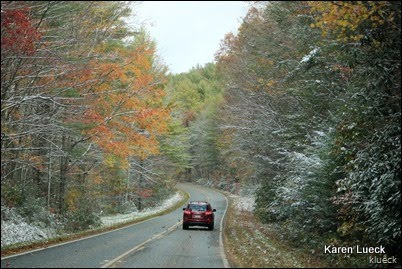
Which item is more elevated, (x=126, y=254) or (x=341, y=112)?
(x=341, y=112)

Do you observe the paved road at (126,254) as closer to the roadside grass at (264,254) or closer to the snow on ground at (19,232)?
the roadside grass at (264,254)

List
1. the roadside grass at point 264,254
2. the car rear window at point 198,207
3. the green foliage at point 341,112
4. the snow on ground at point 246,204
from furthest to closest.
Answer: the snow on ground at point 246,204, the car rear window at point 198,207, the green foliage at point 341,112, the roadside grass at point 264,254

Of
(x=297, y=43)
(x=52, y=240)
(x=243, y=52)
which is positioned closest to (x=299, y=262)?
(x=52, y=240)

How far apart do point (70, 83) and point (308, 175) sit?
397 inches

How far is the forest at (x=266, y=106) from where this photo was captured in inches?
467

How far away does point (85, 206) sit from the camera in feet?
75.7

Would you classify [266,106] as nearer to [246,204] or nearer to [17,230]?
[17,230]

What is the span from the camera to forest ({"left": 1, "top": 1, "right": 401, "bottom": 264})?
11867mm

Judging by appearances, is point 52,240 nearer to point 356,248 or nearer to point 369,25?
point 356,248

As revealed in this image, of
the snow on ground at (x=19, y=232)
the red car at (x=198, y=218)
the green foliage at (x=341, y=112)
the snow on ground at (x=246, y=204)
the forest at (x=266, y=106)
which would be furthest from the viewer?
the snow on ground at (x=246, y=204)

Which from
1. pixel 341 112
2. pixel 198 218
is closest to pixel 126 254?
pixel 341 112

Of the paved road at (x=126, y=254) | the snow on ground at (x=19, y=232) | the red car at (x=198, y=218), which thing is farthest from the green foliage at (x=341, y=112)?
the snow on ground at (x=19, y=232)

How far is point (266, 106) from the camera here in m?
24.9

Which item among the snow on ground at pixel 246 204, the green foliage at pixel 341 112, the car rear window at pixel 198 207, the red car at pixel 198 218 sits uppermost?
the green foliage at pixel 341 112
